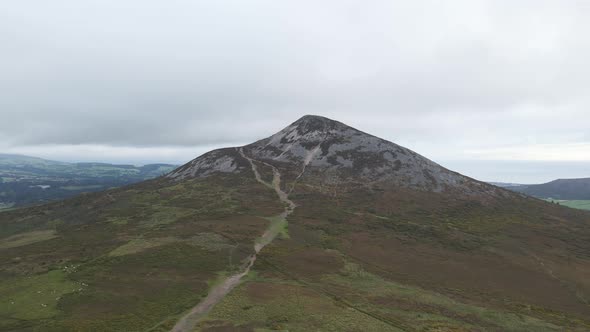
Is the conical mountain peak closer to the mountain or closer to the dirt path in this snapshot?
the mountain

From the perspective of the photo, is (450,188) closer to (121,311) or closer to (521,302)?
(521,302)

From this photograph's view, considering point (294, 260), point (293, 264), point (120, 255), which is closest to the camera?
point (120, 255)

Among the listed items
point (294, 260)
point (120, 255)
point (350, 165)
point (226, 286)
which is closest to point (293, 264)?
point (294, 260)

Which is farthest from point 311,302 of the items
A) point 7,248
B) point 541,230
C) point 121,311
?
point 541,230

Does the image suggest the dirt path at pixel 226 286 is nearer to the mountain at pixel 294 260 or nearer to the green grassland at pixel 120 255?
the mountain at pixel 294 260

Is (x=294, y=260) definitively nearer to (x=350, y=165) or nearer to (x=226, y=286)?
(x=226, y=286)

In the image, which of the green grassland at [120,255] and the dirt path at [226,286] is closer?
the dirt path at [226,286]

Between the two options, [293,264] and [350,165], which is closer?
[293,264]

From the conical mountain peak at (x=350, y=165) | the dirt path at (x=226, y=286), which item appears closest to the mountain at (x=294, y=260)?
the dirt path at (x=226, y=286)
